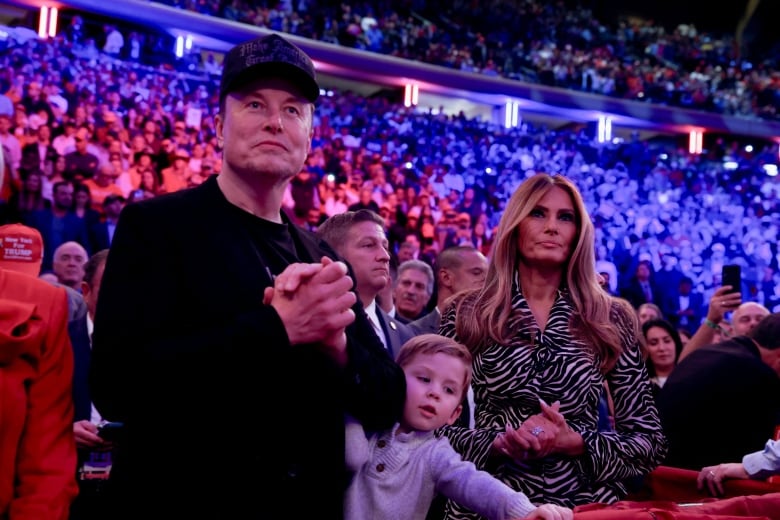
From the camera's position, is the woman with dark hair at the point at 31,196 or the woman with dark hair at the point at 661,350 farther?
the woman with dark hair at the point at 31,196

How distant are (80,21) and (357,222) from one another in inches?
410

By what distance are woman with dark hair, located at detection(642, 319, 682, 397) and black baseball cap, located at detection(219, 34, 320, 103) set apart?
11.9 feet

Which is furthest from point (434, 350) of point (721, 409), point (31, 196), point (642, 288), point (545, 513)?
point (642, 288)

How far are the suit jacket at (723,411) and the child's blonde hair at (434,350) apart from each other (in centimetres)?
158

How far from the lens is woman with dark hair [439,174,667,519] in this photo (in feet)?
6.37

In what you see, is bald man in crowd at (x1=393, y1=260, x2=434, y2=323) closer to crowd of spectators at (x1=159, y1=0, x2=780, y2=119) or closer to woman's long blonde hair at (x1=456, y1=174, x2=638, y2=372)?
woman's long blonde hair at (x1=456, y1=174, x2=638, y2=372)

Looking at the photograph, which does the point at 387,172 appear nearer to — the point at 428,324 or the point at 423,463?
the point at 428,324

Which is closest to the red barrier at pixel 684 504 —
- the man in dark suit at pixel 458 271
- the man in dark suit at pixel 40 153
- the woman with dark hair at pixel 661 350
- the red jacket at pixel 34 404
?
the red jacket at pixel 34 404

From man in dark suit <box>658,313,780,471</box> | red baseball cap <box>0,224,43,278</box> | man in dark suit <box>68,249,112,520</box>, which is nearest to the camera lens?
red baseball cap <box>0,224,43,278</box>

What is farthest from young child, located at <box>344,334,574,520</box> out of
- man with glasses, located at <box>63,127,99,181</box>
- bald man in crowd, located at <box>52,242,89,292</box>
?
man with glasses, located at <box>63,127,99,181</box>

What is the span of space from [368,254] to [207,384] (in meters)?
1.92

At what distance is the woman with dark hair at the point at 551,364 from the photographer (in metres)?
1.94

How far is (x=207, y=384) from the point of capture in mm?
1237

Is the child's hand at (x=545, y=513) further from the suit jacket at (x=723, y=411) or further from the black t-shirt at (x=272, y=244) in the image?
the suit jacket at (x=723, y=411)
